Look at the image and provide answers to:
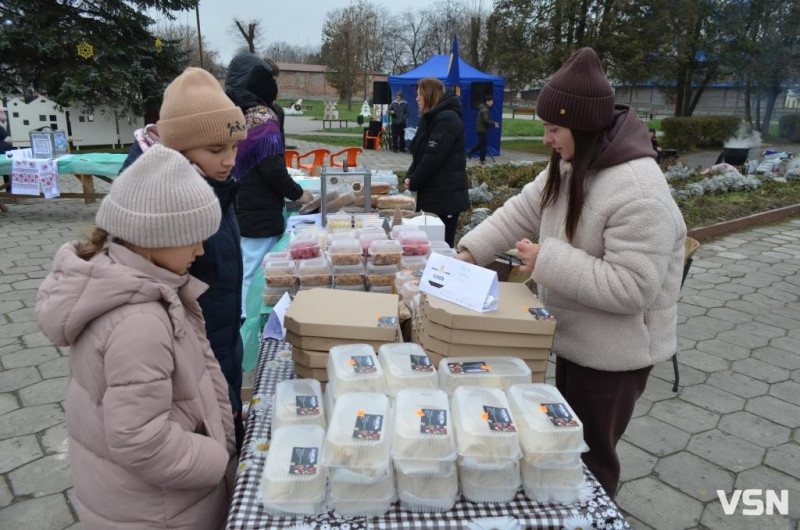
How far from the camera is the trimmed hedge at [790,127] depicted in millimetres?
21250

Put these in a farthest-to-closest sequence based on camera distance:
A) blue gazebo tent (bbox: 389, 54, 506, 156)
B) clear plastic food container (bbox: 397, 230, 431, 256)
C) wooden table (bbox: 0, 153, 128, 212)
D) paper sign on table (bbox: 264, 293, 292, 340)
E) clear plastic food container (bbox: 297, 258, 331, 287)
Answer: blue gazebo tent (bbox: 389, 54, 506, 156), wooden table (bbox: 0, 153, 128, 212), clear plastic food container (bbox: 397, 230, 431, 256), clear plastic food container (bbox: 297, 258, 331, 287), paper sign on table (bbox: 264, 293, 292, 340)

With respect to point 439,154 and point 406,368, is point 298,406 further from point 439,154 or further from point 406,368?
point 439,154

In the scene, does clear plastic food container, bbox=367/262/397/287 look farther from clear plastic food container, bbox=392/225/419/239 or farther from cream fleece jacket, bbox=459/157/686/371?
cream fleece jacket, bbox=459/157/686/371

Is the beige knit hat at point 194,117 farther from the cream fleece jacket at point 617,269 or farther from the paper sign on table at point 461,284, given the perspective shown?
the cream fleece jacket at point 617,269

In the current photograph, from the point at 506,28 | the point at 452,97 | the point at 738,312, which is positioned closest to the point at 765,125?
the point at 506,28

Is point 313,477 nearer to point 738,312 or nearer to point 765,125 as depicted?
point 738,312

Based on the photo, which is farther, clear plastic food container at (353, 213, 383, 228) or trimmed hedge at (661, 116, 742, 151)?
trimmed hedge at (661, 116, 742, 151)

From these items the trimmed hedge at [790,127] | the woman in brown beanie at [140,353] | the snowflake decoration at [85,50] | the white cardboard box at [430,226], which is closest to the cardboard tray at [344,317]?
the woman in brown beanie at [140,353]

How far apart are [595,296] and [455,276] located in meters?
0.47

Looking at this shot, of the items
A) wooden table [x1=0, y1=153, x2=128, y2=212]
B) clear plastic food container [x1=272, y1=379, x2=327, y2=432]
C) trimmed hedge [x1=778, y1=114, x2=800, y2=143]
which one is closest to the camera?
clear plastic food container [x1=272, y1=379, x2=327, y2=432]

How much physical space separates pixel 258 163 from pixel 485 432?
9.64ft

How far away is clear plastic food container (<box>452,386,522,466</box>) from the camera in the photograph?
1.40 m

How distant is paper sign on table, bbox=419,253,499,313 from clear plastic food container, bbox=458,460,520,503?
555 mm

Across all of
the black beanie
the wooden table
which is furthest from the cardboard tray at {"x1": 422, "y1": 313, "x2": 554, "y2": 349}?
the wooden table
